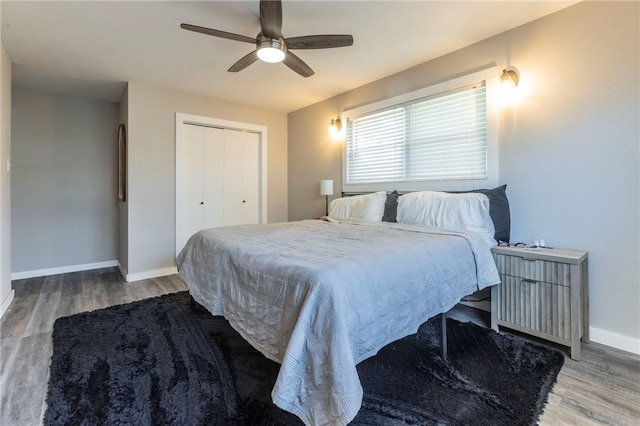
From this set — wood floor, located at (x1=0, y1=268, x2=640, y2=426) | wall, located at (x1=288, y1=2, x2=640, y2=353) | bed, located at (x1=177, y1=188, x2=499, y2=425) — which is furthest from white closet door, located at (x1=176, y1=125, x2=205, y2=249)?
wall, located at (x1=288, y1=2, x2=640, y2=353)

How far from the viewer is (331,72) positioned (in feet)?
11.5

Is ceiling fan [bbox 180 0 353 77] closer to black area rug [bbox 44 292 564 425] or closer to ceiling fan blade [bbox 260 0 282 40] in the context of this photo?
ceiling fan blade [bbox 260 0 282 40]

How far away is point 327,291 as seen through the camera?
121cm

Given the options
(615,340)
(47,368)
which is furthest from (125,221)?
(615,340)

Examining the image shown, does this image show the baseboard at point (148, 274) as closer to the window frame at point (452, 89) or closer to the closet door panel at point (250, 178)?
the closet door panel at point (250, 178)

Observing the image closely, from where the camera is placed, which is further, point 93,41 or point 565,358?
point 93,41

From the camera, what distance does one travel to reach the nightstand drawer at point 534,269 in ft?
6.58

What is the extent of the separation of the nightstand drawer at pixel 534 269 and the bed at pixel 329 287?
0.46 ft

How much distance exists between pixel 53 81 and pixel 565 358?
5.92 m

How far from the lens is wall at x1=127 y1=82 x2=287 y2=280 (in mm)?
3773

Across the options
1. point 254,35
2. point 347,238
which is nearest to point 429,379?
point 347,238

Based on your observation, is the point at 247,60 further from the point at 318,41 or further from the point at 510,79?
the point at 510,79

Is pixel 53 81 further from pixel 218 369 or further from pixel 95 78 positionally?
pixel 218 369

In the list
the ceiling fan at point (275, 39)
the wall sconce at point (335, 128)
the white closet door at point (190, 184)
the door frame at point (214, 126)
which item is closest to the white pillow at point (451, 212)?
the ceiling fan at point (275, 39)
